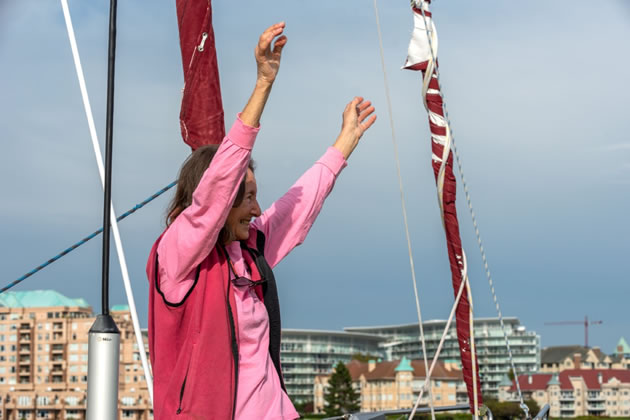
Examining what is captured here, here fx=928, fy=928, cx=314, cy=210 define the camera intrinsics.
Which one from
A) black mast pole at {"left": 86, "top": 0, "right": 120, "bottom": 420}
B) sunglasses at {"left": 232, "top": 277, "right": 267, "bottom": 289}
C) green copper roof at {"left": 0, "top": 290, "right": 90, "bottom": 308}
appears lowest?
black mast pole at {"left": 86, "top": 0, "right": 120, "bottom": 420}

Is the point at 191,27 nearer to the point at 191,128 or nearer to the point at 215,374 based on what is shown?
the point at 191,128

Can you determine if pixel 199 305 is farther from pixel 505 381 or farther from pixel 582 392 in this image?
pixel 505 381

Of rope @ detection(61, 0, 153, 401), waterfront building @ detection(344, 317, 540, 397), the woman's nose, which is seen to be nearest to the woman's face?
the woman's nose

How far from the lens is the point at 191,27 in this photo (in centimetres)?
313

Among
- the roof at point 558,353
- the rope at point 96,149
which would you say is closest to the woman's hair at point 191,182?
the rope at point 96,149

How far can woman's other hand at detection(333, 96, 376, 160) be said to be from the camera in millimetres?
2270

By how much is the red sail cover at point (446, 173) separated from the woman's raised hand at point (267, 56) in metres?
1.33

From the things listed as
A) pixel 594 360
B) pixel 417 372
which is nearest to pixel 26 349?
pixel 417 372

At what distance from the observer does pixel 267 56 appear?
1771mm

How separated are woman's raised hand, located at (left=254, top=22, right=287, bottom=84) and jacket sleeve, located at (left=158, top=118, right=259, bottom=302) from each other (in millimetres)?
109

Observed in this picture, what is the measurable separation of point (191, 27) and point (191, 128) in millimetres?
375

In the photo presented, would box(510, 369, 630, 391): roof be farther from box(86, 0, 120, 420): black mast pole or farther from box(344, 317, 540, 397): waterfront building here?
box(86, 0, 120, 420): black mast pole

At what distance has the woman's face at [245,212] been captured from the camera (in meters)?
1.81

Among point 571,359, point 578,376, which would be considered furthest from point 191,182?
point 571,359
